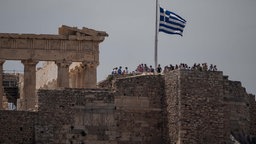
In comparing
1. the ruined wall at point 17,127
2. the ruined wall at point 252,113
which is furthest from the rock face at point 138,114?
the ruined wall at point 252,113

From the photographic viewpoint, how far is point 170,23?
8744 centimetres

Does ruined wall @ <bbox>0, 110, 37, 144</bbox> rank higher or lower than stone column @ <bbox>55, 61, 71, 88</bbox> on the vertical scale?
lower

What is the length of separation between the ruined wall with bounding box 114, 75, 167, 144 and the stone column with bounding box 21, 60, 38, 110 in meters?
14.7

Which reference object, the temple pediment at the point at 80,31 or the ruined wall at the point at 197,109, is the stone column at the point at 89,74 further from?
the ruined wall at the point at 197,109

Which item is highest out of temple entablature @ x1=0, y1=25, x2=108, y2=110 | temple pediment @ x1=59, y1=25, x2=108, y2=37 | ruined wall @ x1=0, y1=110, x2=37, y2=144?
temple pediment @ x1=59, y1=25, x2=108, y2=37

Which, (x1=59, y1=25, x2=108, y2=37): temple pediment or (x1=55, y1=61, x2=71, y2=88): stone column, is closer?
(x1=55, y1=61, x2=71, y2=88): stone column

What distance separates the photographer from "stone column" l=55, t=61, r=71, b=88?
96000 millimetres

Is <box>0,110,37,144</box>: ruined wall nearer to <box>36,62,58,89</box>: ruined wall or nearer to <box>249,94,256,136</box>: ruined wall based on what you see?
<box>249,94,256,136</box>: ruined wall

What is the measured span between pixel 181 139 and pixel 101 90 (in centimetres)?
594

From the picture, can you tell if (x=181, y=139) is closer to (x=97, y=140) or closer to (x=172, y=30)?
(x=97, y=140)

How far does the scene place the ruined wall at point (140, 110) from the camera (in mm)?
80250

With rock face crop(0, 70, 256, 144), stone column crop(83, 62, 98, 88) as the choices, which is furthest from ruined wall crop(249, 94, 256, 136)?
stone column crop(83, 62, 98, 88)

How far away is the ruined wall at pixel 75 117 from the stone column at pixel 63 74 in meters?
15.6

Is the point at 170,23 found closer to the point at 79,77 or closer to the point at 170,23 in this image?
the point at 170,23
